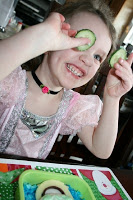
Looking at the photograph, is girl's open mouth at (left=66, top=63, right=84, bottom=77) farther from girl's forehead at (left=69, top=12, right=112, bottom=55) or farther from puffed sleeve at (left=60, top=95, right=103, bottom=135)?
puffed sleeve at (left=60, top=95, right=103, bottom=135)

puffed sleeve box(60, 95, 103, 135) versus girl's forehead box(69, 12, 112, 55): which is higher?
girl's forehead box(69, 12, 112, 55)

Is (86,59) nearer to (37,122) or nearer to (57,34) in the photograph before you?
(57,34)

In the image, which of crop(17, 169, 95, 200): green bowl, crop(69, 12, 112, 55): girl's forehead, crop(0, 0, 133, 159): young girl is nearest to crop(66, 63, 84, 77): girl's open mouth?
crop(0, 0, 133, 159): young girl

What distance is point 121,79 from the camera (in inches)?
45.5

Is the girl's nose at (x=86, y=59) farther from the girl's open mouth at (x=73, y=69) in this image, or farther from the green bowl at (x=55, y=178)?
the green bowl at (x=55, y=178)

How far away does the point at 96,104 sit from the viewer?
141 cm

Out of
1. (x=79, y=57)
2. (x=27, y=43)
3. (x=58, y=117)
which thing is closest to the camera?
(x=27, y=43)

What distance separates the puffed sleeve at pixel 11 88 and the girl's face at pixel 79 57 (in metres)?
0.18

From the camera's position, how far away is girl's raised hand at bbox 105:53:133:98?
3.23 feet

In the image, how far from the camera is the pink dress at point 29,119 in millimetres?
1086

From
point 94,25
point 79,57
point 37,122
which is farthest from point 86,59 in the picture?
point 37,122

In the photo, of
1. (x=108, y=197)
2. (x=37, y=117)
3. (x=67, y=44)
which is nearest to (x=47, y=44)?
(x=67, y=44)

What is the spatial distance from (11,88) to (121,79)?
0.62 meters

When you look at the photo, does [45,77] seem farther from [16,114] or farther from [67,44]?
[67,44]
